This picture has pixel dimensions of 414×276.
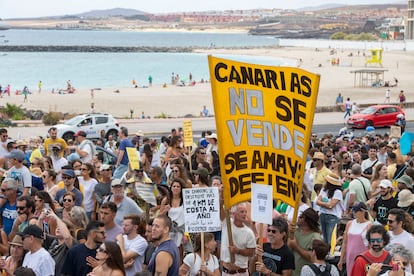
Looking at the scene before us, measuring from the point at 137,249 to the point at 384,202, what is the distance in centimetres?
398

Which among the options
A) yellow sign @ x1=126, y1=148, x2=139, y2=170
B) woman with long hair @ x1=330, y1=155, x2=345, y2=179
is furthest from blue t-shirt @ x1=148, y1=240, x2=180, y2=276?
woman with long hair @ x1=330, y1=155, x2=345, y2=179

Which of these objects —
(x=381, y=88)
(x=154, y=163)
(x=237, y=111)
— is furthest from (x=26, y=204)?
(x=381, y=88)

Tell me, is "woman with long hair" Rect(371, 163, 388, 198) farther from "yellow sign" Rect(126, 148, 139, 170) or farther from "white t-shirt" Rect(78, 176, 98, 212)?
"white t-shirt" Rect(78, 176, 98, 212)

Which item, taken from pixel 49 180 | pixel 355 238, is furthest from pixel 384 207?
pixel 49 180

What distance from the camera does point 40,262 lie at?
834cm

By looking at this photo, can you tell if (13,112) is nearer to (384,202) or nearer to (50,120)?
(50,120)

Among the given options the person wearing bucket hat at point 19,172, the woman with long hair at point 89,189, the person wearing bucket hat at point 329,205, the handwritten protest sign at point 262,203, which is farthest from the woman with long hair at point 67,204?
the person wearing bucket hat at point 329,205

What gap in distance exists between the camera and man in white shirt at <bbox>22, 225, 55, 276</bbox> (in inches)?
329

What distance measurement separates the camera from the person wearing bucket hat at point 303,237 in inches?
348

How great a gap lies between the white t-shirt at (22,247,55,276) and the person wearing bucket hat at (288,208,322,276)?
2590 mm

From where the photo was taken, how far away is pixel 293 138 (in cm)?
867

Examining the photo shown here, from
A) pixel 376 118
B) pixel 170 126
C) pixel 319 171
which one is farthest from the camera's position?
pixel 170 126

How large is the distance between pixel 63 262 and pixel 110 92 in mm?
61063

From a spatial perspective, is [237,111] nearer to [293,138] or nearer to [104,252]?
[293,138]
